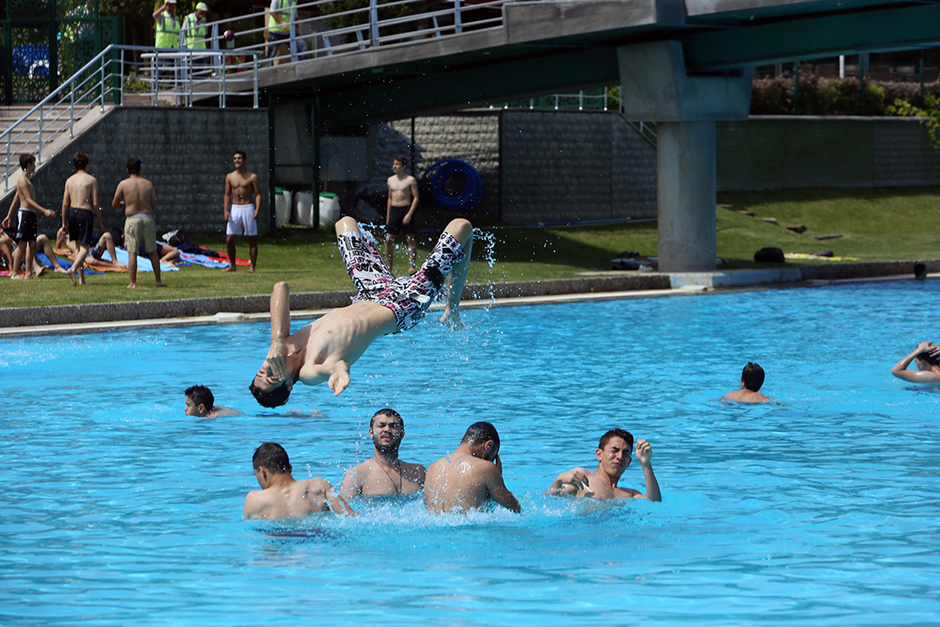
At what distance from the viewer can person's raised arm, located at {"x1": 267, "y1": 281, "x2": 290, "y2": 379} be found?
7246mm

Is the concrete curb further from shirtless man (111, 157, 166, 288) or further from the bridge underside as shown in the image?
shirtless man (111, 157, 166, 288)

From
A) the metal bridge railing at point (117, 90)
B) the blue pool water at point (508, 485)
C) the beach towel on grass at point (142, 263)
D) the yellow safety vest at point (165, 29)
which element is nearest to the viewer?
the blue pool water at point (508, 485)

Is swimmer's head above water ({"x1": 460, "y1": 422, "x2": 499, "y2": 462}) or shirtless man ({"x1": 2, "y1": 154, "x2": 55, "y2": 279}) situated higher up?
shirtless man ({"x1": 2, "y1": 154, "x2": 55, "y2": 279})

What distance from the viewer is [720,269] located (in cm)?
2338

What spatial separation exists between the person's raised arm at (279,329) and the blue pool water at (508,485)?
957 millimetres

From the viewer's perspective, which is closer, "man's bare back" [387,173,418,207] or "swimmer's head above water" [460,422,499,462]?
"swimmer's head above water" [460,422,499,462]

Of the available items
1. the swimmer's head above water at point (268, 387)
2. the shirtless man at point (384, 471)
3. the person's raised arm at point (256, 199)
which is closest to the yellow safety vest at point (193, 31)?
the person's raised arm at point (256, 199)

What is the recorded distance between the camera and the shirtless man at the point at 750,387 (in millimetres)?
11086

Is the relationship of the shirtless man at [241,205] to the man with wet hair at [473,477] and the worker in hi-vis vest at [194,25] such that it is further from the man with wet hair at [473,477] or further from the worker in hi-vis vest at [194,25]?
the man with wet hair at [473,477]

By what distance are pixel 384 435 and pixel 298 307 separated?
1008cm

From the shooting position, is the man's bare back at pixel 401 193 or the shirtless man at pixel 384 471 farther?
the man's bare back at pixel 401 193

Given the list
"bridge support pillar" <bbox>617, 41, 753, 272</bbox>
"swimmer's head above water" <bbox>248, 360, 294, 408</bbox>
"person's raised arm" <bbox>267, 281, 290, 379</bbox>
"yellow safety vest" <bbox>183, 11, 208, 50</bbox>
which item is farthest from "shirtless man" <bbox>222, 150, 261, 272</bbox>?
"swimmer's head above water" <bbox>248, 360, 294, 408</bbox>

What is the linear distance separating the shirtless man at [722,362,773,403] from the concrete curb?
7.47 m

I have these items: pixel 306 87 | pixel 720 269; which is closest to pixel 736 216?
pixel 720 269
